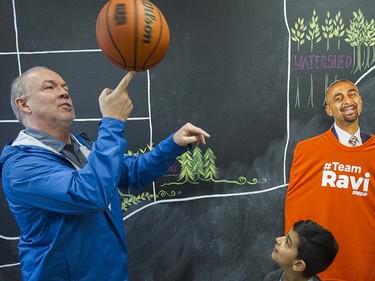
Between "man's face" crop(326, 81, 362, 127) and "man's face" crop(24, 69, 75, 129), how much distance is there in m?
1.33

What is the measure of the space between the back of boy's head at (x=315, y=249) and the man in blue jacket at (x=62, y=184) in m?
0.60

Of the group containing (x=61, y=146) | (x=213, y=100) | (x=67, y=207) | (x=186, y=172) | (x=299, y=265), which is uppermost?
(x=213, y=100)

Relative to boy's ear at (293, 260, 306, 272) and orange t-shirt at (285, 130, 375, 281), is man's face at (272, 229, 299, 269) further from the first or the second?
orange t-shirt at (285, 130, 375, 281)

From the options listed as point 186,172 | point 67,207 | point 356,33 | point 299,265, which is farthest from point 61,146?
point 356,33

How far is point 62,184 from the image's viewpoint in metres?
1.11

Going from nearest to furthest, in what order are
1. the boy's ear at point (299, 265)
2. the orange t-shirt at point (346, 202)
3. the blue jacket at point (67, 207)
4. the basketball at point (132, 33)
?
the blue jacket at point (67, 207), the basketball at point (132, 33), the boy's ear at point (299, 265), the orange t-shirt at point (346, 202)

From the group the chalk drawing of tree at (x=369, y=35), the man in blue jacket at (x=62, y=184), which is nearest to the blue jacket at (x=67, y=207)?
the man in blue jacket at (x=62, y=184)

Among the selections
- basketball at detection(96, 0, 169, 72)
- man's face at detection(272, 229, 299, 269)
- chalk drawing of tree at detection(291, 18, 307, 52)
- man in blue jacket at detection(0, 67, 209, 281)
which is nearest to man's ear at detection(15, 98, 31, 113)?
man in blue jacket at detection(0, 67, 209, 281)

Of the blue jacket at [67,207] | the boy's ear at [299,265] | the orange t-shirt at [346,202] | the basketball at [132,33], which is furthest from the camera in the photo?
the orange t-shirt at [346,202]

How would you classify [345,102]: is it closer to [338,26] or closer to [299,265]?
[338,26]

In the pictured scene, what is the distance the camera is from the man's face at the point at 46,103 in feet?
4.23

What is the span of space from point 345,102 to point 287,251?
0.89 m

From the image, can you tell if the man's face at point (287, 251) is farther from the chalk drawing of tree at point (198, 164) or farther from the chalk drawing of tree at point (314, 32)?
the chalk drawing of tree at point (314, 32)

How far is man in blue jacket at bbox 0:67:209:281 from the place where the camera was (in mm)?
1126
